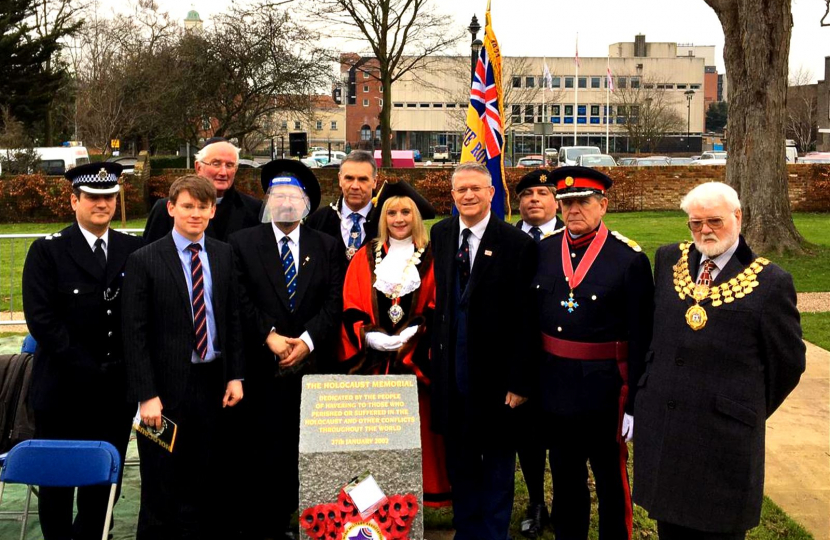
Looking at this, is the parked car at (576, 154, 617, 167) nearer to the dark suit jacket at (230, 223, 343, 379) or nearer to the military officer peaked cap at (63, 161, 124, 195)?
the dark suit jacket at (230, 223, 343, 379)

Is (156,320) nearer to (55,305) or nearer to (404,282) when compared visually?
(55,305)

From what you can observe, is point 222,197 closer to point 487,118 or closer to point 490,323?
point 490,323

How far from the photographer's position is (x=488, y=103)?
7590 mm

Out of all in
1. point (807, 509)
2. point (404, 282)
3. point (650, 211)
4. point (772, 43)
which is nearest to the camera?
point (404, 282)

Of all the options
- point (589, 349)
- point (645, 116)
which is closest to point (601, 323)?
point (589, 349)

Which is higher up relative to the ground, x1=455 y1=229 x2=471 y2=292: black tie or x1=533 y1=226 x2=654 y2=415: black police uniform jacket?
x1=455 y1=229 x2=471 y2=292: black tie

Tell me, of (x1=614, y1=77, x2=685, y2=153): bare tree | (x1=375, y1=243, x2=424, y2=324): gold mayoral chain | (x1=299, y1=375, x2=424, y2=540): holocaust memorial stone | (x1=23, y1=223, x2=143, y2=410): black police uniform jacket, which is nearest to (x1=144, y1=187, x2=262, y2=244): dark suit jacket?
(x1=23, y1=223, x2=143, y2=410): black police uniform jacket

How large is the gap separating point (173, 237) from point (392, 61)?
29.4 metres

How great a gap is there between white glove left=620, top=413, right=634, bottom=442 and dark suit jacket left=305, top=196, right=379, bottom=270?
207 centimetres

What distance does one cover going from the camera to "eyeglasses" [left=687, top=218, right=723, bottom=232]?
3611 mm

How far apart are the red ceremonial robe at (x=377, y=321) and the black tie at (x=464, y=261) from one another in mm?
270

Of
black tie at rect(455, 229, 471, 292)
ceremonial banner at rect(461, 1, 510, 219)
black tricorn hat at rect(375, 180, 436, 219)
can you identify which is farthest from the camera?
ceremonial banner at rect(461, 1, 510, 219)

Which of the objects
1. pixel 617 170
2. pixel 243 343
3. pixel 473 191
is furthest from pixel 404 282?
pixel 617 170

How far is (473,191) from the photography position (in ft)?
15.5
